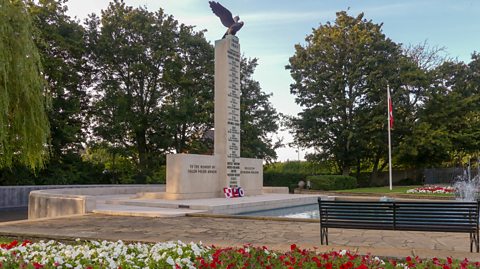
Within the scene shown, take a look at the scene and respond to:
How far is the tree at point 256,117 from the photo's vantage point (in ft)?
105

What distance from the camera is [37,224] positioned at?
32.2ft

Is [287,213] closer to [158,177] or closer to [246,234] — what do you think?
[246,234]

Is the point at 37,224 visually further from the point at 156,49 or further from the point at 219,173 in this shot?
the point at 156,49

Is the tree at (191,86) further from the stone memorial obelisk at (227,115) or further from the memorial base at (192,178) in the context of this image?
the memorial base at (192,178)

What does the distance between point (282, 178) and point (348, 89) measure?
31.0 feet

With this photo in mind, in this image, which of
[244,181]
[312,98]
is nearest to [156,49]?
[312,98]

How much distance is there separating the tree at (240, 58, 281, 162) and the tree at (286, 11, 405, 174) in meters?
3.36

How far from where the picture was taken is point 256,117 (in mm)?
33781

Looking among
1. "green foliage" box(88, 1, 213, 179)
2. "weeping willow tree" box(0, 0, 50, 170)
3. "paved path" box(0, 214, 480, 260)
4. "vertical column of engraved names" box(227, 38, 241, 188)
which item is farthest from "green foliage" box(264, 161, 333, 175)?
"weeping willow tree" box(0, 0, 50, 170)

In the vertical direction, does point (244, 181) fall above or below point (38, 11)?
below

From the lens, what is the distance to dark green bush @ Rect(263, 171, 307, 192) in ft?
105

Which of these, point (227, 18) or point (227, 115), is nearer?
point (227, 115)

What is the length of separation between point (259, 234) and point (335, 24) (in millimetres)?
32344

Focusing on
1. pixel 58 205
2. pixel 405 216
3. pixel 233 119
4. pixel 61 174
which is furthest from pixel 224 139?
pixel 61 174
